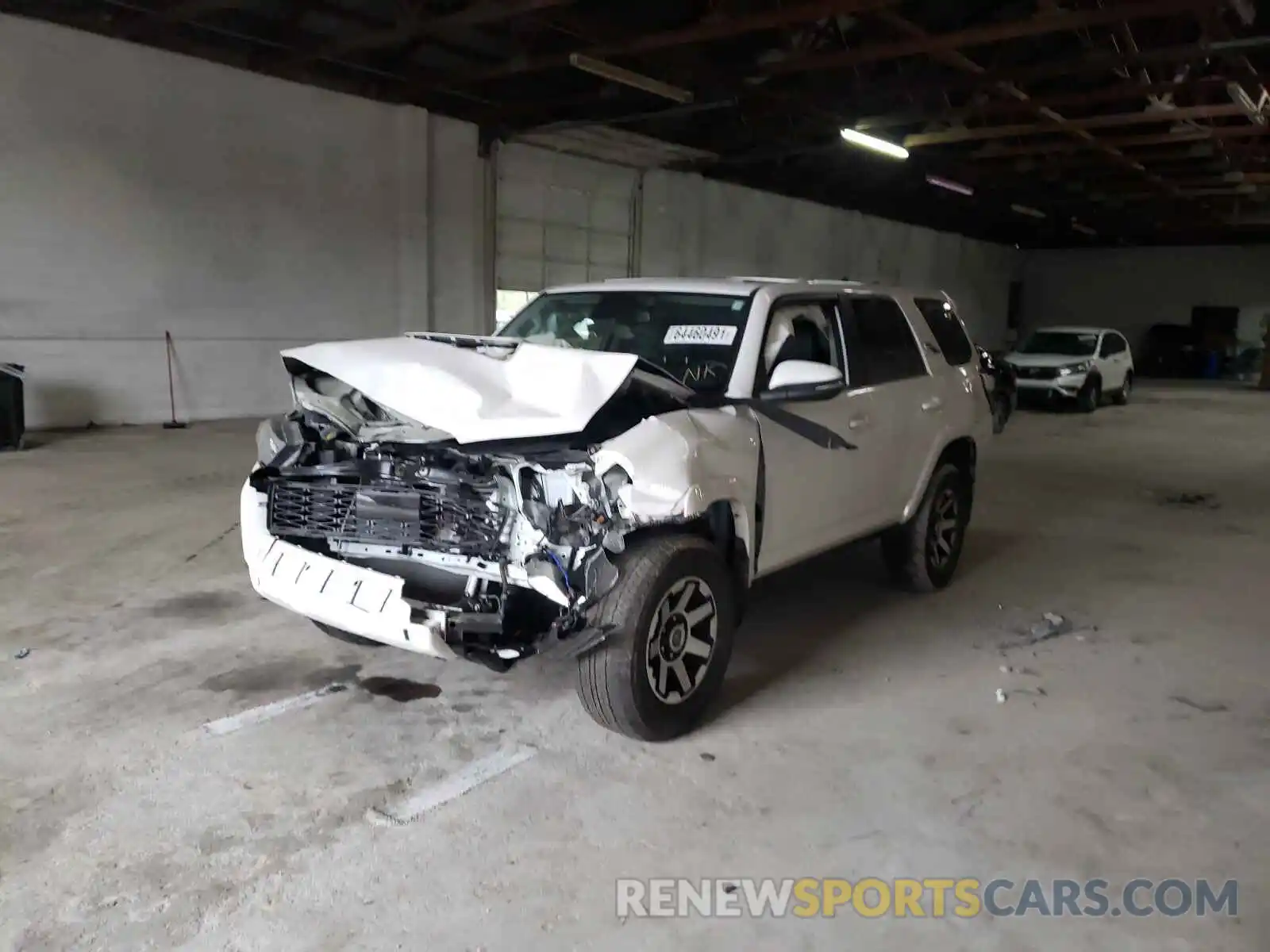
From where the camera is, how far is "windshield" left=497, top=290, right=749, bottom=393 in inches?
153

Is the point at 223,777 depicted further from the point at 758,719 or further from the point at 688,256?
the point at 688,256

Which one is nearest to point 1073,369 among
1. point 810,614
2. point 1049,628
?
point 1049,628

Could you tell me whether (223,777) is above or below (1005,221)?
below

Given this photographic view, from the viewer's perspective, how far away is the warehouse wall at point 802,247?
58.5 ft

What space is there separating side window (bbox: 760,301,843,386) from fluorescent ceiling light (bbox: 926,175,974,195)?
1469 cm

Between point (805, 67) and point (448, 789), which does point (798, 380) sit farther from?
point (805, 67)

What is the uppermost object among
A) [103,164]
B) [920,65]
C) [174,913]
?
[920,65]

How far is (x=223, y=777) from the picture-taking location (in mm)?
3104

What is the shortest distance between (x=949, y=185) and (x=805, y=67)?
9415 mm

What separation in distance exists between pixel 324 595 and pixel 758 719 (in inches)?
66.1

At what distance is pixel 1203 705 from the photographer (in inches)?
156

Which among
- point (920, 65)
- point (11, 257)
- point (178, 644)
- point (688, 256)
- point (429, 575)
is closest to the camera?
point (429, 575)

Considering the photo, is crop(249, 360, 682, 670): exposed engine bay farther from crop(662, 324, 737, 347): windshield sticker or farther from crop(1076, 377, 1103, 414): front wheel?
crop(1076, 377, 1103, 414): front wheel

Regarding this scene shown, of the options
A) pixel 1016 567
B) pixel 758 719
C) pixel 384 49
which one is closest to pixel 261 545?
pixel 758 719
